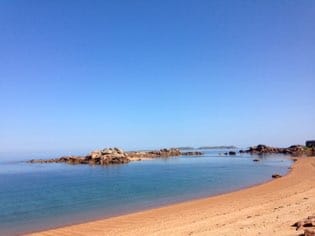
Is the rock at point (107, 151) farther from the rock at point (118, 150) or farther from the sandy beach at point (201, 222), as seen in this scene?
the sandy beach at point (201, 222)

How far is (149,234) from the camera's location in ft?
61.3

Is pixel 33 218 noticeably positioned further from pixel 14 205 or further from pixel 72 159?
pixel 72 159

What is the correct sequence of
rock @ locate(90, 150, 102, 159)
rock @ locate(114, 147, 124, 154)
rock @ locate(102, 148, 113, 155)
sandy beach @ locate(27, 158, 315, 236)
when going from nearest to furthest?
sandy beach @ locate(27, 158, 315, 236) → rock @ locate(90, 150, 102, 159) → rock @ locate(102, 148, 113, 155) → rock @ locate(114, 147, 124, 154)

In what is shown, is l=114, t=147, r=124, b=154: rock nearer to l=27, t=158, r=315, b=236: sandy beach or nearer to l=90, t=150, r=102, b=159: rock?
l=90, t=150, r=102, b=159: rock

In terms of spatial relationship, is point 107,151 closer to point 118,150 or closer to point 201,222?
point 118,150

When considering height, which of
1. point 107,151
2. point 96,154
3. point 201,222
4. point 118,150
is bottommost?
point 201,222

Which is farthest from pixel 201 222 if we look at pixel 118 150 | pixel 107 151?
pixel 118 150

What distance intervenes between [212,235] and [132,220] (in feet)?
33.5

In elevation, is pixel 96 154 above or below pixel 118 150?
below

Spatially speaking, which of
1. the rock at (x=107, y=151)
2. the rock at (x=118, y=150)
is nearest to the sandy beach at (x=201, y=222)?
the rock at (x=107, y=151)

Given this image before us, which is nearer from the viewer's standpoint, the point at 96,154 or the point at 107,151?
the point at 107,151

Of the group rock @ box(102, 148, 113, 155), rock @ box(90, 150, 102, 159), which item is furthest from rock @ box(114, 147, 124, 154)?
rock @ box(90, 150, 102, 159)

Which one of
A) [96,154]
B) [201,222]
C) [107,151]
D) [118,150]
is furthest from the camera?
[118,150]

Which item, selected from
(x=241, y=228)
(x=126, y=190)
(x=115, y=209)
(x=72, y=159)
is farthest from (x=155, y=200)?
(x=72, y=159)
